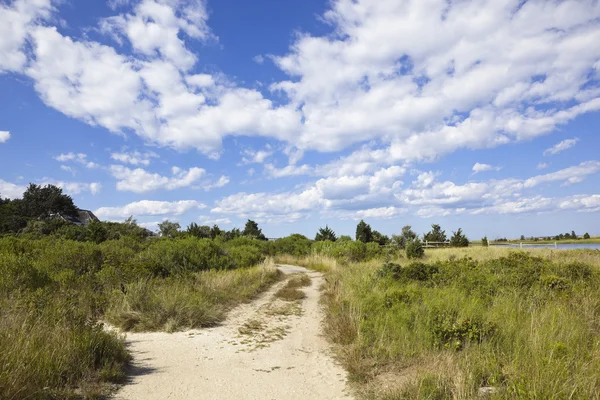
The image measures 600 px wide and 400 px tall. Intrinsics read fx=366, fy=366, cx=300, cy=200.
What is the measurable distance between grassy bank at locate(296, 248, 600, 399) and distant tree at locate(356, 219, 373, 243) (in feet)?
108

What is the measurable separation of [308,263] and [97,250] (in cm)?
1687

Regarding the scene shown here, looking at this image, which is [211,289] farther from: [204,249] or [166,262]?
[204,249]

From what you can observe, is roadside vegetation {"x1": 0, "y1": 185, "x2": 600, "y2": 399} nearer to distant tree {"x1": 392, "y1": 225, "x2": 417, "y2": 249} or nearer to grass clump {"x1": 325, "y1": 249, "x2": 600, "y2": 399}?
grass clump {"x1": 325, "y1": 249, "x2": 600, "y2": 399}

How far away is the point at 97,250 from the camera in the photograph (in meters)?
13.0

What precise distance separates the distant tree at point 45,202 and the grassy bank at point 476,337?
4956 cm

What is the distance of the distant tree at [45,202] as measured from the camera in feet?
152

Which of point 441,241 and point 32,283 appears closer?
point 32,283

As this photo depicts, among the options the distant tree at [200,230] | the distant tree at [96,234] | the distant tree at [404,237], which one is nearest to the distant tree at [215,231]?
the distant tree at [200,230]

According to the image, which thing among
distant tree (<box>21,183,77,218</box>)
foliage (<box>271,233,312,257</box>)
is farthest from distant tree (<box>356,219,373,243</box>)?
distant tree (<box>21,183,77,218</box>)

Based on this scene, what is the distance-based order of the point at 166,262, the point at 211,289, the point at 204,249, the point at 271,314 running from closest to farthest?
the point at 271,314 < the point at 211,289 < the point at 166,262 < the point at 204,249

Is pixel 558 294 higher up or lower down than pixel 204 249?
lower down

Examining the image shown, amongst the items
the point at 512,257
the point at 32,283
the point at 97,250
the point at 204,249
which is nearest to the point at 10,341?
the point at 32,283

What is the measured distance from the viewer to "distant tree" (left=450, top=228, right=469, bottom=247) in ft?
136

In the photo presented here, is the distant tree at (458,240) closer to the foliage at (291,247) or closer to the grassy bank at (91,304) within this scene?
the foliage at (291,247)
